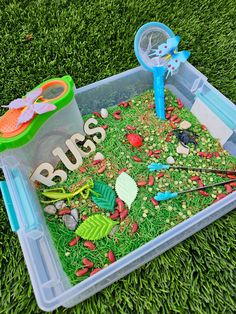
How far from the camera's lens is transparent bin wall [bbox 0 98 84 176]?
0.82m

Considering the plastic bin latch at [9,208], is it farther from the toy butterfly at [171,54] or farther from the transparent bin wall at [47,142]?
the toy butterfly at [171,54]

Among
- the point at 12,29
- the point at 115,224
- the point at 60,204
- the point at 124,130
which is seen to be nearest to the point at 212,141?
the point at 124,130

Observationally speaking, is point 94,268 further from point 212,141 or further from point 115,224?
point 212,141

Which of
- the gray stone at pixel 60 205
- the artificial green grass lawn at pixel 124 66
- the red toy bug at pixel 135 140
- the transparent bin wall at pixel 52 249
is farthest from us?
the red toy bug at pixel 135 140

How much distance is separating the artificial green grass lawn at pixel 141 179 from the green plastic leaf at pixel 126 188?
2cm

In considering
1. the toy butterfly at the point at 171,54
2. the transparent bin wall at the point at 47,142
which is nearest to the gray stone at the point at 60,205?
the transparent bin wall at the point at 47,142

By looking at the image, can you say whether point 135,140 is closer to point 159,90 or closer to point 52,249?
point 159,90

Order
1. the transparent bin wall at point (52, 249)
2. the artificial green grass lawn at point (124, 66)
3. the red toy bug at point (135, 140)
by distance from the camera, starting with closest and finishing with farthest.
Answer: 1. the transparent bin wall at point (52, 249)
2. the artificial green grass lawn at point (124, 66)
3. the red toy bug at point (135, 140)

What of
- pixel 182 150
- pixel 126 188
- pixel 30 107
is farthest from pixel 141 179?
pixel 30 107

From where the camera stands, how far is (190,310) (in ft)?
2.48

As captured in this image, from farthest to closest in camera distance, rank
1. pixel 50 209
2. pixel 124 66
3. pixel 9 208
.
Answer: pixel 124 66 → pixel 50 209 → pixel 9 208

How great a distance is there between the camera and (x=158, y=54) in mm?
960

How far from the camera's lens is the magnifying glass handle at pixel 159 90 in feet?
3.23

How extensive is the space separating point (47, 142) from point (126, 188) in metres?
0.28
